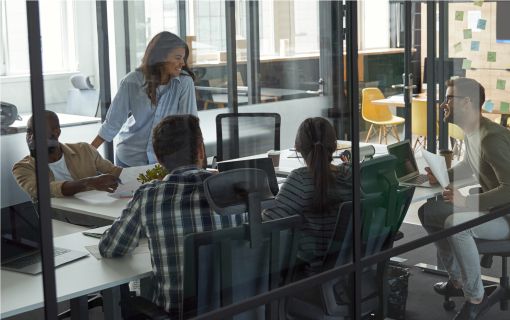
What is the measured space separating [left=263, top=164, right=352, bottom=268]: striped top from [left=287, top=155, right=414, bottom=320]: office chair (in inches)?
1.3

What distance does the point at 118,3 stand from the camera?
2.40 metres

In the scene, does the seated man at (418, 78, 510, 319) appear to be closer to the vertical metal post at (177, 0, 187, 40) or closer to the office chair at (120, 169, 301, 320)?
the office chair at (120, 169, 301, 320)

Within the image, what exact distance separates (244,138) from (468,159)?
5.01 ft

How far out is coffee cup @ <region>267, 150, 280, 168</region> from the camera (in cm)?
303

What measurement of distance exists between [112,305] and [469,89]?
2170 mm

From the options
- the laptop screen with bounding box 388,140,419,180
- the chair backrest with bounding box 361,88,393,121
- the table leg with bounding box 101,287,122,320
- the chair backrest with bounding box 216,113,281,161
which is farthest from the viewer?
the laptop screen with bounding box 388,140,419,180

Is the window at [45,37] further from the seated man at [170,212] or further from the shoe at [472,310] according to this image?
the shoe at [472,310]

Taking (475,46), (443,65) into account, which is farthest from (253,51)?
(475,46)

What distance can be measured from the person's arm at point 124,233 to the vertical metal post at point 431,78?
160cm

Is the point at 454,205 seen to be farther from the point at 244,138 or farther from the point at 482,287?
the point at 244,138

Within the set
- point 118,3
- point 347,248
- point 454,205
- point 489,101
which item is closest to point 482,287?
point 454,205

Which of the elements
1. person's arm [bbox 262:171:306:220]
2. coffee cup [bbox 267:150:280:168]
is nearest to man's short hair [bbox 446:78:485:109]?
person's arm [bbox 262:171:306:220]

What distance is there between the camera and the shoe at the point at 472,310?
162 inches

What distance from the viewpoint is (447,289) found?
13.2 ft
